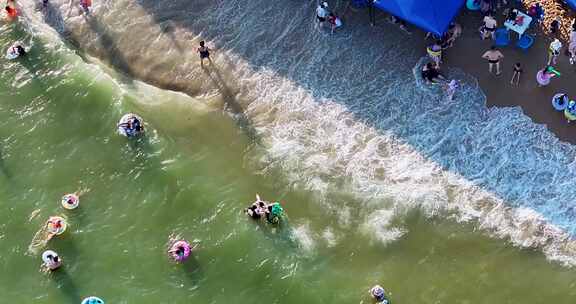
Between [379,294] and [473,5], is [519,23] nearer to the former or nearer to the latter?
[473,5]

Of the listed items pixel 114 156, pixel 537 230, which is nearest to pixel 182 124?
pixel 114 156

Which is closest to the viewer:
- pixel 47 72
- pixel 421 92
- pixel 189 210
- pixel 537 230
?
pixel 537 230

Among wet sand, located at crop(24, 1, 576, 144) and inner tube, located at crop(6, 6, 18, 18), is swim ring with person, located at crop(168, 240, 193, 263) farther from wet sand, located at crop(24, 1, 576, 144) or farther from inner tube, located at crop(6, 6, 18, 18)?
inner tube, located at crop(6, 6, 18, 18)

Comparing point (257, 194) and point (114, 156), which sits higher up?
point (257, 194)

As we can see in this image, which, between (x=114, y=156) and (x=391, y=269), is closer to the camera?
(x=391, y=269)

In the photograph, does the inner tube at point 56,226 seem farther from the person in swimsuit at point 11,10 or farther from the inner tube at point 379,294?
the inner tube at point 379,294

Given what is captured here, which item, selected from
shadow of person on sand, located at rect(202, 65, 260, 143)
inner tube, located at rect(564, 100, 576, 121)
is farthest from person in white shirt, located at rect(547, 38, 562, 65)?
shadow of person on sand, located at rect(202, 65, 260, 143)

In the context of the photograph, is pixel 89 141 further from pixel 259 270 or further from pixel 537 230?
pixel 537 230
